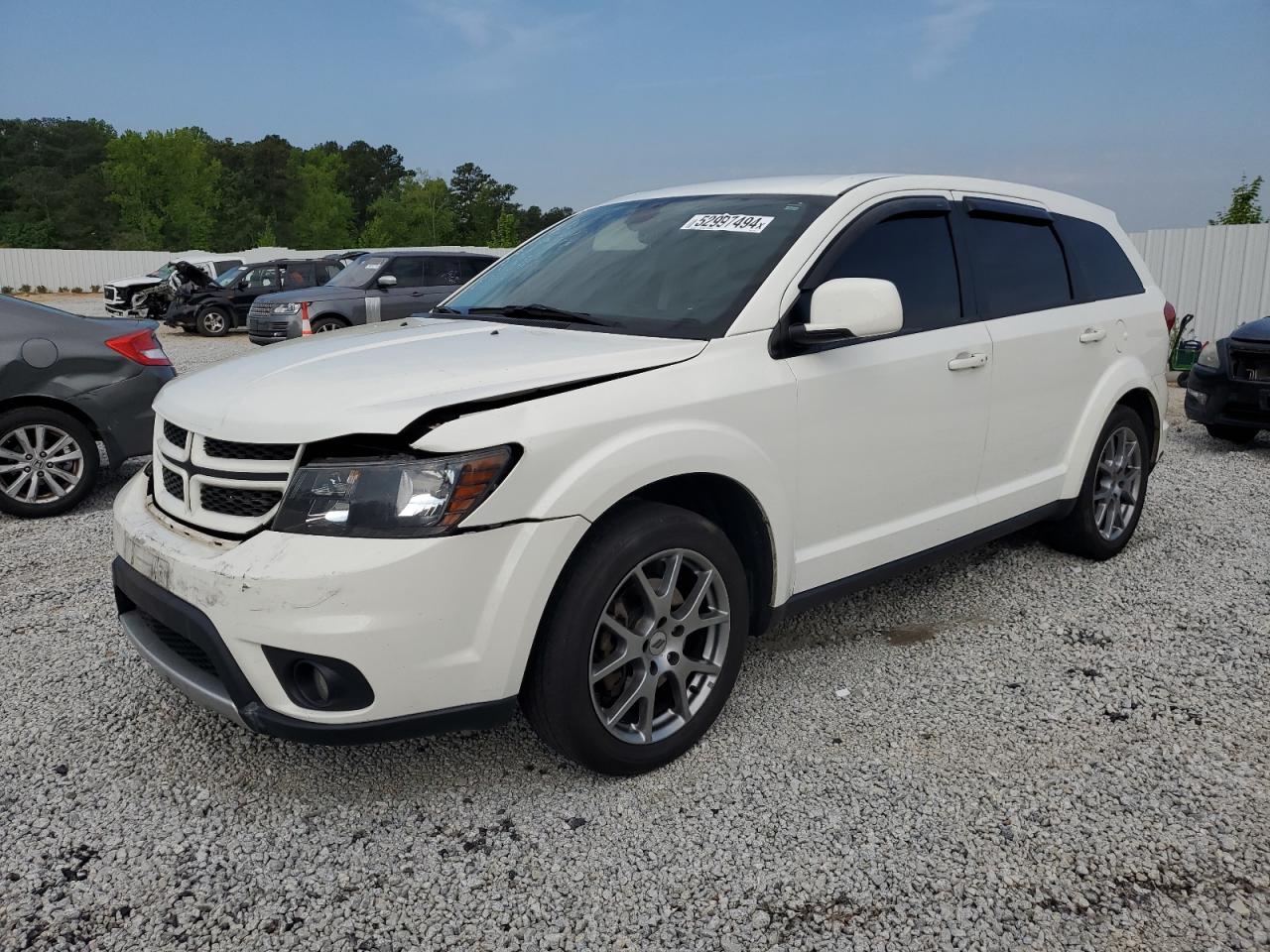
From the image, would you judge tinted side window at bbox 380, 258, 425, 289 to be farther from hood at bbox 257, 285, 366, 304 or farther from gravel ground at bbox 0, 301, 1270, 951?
gravel ground at bbox 0, 301, 1270, 951

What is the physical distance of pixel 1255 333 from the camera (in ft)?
26.2

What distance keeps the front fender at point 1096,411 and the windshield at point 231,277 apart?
22.3 m

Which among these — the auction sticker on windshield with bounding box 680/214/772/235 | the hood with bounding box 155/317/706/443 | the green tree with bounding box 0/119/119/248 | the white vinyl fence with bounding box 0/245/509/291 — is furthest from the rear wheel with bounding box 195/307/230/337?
the green tree with bounding box 0/119/119/248

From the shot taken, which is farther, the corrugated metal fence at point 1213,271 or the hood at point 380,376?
the corrugated metal fence at point 1213,271

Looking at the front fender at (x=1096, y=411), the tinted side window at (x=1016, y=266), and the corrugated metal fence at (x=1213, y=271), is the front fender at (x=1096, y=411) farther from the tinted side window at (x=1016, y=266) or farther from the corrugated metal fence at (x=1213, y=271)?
the corrugated metal fence at (x=1213, y=271)

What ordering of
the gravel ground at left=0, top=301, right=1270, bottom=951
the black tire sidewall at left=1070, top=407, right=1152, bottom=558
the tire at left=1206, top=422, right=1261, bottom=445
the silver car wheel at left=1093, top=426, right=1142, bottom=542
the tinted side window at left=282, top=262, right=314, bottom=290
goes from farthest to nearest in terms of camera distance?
the tinted side window at left=282, top=262, right=314, bottom=290
the tire at left=1206, top=422, right=1261, bottom=445
the silver car wheel at left=1093, top=426, right=1142, bottom=542
the black tire sidewall at left=1070, top=407, right=1152, bottom=558
the gravel ground at left=0, top=301, right=1270, bottom=951

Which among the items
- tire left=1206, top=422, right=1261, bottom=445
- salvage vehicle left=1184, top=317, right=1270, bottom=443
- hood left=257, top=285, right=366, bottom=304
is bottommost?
tire left=1206, top=422, right=1261, bottom=445

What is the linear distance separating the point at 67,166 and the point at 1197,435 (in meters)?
88.9

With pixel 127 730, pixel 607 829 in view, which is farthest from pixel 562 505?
pixel 127 730

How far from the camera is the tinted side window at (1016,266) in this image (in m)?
4.09

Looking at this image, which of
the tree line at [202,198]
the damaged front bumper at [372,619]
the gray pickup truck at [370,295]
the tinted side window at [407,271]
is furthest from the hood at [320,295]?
the tree line at [202,198]

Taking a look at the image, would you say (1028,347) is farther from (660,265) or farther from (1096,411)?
(660,265)

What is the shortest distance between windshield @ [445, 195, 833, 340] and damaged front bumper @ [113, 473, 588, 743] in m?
0.98

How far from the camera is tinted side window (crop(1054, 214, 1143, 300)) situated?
466cm
